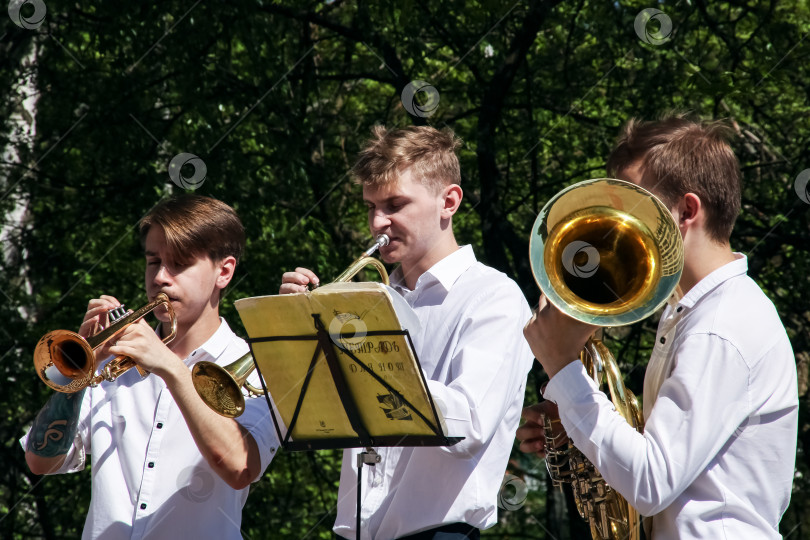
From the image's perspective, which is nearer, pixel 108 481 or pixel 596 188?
pixel 596 188

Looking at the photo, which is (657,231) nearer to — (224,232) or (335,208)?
(224,232)

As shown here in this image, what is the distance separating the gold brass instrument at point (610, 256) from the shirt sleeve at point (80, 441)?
75.0 inches

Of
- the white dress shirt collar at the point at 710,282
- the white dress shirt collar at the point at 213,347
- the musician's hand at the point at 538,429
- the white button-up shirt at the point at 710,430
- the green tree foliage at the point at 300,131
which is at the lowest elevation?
the white button-up shirt at the point at 710,430

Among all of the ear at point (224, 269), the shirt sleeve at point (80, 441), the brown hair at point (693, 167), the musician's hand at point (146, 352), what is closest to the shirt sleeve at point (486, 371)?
the brown hair at point (693, 167)

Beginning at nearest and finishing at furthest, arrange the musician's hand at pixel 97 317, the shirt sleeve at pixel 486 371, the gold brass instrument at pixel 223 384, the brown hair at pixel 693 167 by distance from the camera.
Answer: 1. the brown hair at pixel 693 167
2. the shirt sleeve at pixel 486 371
3. the gold brass instrument at pixel 223 384
4. the musician's hand at pixel 97 317

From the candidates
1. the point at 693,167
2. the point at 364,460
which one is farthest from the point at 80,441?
the point at 693,167

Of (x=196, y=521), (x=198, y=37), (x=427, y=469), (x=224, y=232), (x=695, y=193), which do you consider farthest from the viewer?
(x=198, y=37)

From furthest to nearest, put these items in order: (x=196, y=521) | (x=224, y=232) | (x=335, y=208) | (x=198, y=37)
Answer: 1. (x=335, y=208)
2. (x=198, y=37)
3. (x=224, y=232)
4. (x=196, y=521)

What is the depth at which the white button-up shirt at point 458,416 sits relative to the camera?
9.04 ft

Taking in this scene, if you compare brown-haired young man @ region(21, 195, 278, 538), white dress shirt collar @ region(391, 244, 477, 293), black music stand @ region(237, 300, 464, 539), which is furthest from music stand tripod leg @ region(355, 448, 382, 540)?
white dress shirt collar @ region(391, 244, 477, 293)

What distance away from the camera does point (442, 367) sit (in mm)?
2971

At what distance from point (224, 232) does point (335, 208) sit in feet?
15.6

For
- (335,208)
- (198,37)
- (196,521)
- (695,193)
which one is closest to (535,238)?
(695,193)

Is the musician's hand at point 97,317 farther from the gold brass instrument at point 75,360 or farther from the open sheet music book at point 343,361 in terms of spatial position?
the open sheet music book at point 343,361
